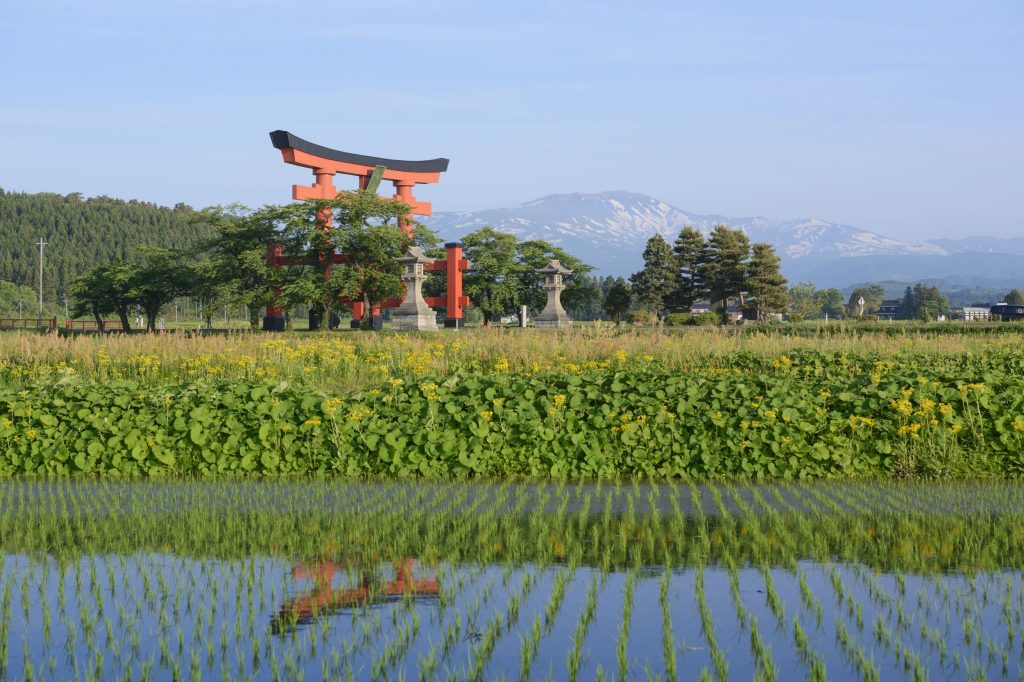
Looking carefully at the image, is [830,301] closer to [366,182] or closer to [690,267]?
[690,267]

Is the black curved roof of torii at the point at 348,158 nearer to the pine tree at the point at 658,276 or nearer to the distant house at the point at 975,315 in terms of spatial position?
the pine tree at the point at 658,276

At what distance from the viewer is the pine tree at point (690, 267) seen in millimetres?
63491

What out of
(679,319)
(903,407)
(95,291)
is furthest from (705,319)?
(903,407)

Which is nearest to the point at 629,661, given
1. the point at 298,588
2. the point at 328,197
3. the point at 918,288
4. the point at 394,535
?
the point at 298,588

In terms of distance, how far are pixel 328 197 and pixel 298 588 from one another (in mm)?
42267

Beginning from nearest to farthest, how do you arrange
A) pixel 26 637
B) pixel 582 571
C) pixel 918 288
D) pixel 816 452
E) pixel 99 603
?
1. pixel 26 637
2. pixel 99 603
3. pixel 582 571
4. pixel 816 452
5. pixel 918 288

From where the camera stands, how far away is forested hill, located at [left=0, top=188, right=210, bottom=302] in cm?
12462

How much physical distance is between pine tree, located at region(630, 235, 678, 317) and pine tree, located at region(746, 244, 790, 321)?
4.96 m

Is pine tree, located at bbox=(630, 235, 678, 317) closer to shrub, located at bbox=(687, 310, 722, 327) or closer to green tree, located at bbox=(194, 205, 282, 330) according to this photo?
shrub, located at bbox=(687, 310, 722, 327)

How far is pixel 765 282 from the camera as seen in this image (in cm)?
6081

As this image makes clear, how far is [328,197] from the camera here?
4641 cm

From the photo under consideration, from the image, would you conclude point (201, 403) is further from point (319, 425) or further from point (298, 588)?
point (298, 588)

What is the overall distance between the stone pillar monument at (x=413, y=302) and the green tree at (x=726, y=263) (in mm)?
Answer: 24032

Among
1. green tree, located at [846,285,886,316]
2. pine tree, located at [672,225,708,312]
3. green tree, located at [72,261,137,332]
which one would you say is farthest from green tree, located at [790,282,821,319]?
green tree, located at [72,261,137,332]
